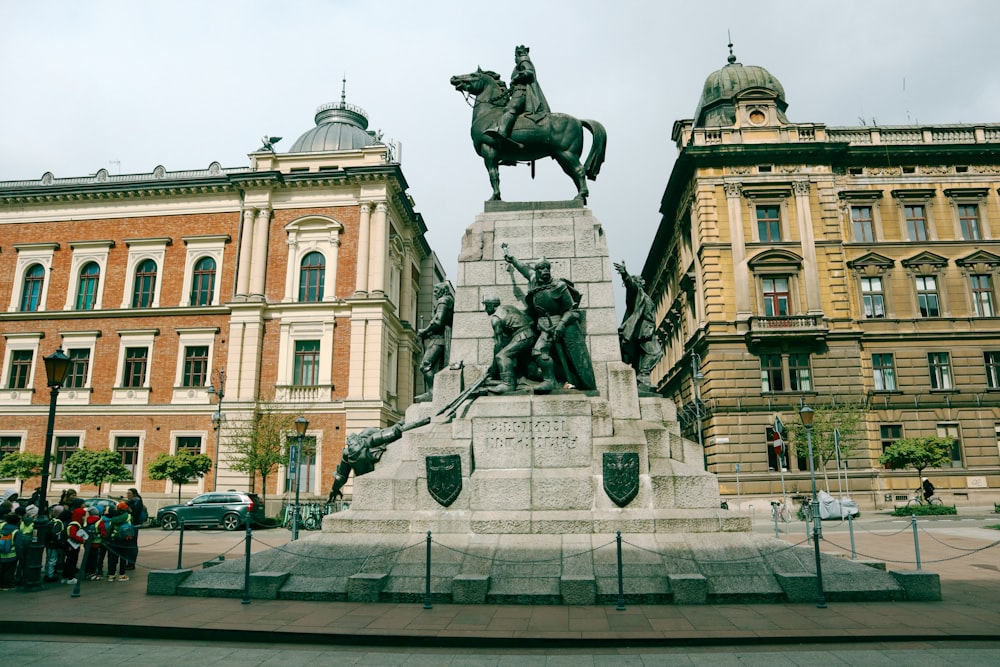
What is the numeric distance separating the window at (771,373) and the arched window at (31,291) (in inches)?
1759

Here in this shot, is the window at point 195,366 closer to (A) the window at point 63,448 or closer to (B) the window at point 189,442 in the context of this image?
(B) the window at point 189,442

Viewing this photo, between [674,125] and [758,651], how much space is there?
144ft

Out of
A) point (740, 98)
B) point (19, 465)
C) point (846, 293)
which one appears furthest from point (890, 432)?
point (19, 465)

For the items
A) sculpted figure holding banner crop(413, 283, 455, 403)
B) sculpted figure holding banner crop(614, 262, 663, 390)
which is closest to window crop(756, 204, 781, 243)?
sculpted figure holding banner crop(614, 262, 663, 390)

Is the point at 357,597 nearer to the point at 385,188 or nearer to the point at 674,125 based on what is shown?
the point at 385,188

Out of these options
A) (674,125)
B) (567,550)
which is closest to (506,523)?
(567,550)

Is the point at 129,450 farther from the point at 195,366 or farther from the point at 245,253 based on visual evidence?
the point at 245,253

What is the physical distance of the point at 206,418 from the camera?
38.9 meters

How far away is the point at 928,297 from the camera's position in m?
39.3

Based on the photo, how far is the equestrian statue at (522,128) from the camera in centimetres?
1423

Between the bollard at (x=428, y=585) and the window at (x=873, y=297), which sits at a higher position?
the window at (x=873, y=297)

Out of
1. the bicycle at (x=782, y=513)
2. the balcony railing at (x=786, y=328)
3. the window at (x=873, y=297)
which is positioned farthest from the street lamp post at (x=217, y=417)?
the window at (x=873, y=297)

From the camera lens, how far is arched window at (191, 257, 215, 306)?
4153 cm

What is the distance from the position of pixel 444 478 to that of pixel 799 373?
107 ft
